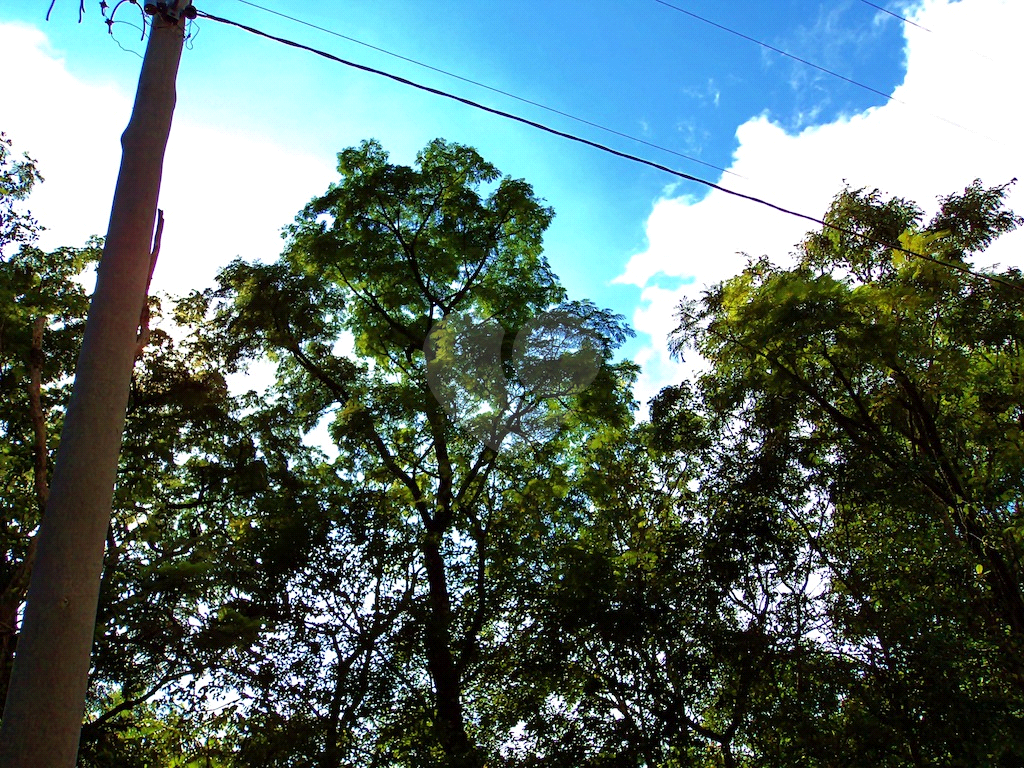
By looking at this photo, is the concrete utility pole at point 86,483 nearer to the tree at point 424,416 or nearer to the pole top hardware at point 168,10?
the pole top hardware at point 168,10

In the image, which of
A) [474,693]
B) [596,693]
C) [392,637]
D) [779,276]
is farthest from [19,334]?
[779,276]

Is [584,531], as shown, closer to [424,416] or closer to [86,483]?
[424,416]

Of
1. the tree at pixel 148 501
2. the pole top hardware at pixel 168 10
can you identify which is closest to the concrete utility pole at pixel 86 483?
the pole top hardware at pixel 168 10

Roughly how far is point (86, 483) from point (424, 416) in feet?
30.1

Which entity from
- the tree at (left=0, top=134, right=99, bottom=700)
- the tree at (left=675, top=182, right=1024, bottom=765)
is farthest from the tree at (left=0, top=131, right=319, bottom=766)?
the tree at (left=675, top=182, right=1024, bottom=765)

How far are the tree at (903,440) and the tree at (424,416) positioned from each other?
2.84 m

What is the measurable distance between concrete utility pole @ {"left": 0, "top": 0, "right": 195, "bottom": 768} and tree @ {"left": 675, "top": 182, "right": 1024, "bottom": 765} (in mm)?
7723

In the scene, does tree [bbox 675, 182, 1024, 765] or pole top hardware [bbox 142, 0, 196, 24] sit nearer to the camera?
pole top hardware [bbox 142, 0, 196, 24]

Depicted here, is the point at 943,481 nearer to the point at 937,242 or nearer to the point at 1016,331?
the point at 1016,331

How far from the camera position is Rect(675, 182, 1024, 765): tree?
27.8ft

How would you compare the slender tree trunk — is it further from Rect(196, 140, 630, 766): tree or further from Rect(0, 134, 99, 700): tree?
Rect(0, 134, 99, 700): tree

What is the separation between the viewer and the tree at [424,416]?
984cm

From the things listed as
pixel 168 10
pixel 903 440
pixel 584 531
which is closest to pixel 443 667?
pixel 584 531

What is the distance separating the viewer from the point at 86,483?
8.64 ft
